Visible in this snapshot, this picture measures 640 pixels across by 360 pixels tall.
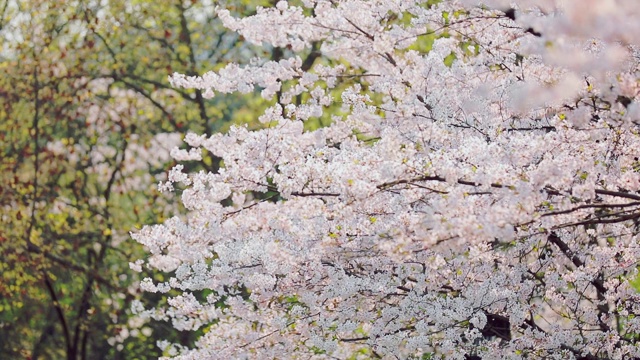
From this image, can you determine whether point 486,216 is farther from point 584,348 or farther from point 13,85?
point 13,85

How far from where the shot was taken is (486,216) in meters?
5.18

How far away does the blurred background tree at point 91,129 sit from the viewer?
15.7 m

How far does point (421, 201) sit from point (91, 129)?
10.7 metres

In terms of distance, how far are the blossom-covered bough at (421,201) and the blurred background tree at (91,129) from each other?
22.8 feet

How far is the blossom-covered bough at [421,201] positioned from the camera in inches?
233

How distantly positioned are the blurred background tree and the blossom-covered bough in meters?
6.96

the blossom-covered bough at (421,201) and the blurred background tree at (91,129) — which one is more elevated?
the blurred background tree at (91,129)

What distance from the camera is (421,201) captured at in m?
6.80

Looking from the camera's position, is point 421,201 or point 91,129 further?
point 91,129

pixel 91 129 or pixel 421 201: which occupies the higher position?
pixel 91 129

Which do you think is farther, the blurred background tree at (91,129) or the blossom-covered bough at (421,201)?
the blurred background tree at (91,129)

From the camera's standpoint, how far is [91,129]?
16547 millimetres

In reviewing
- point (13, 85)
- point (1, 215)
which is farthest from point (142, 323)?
point (13, 85)

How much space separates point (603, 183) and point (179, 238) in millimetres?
3406
